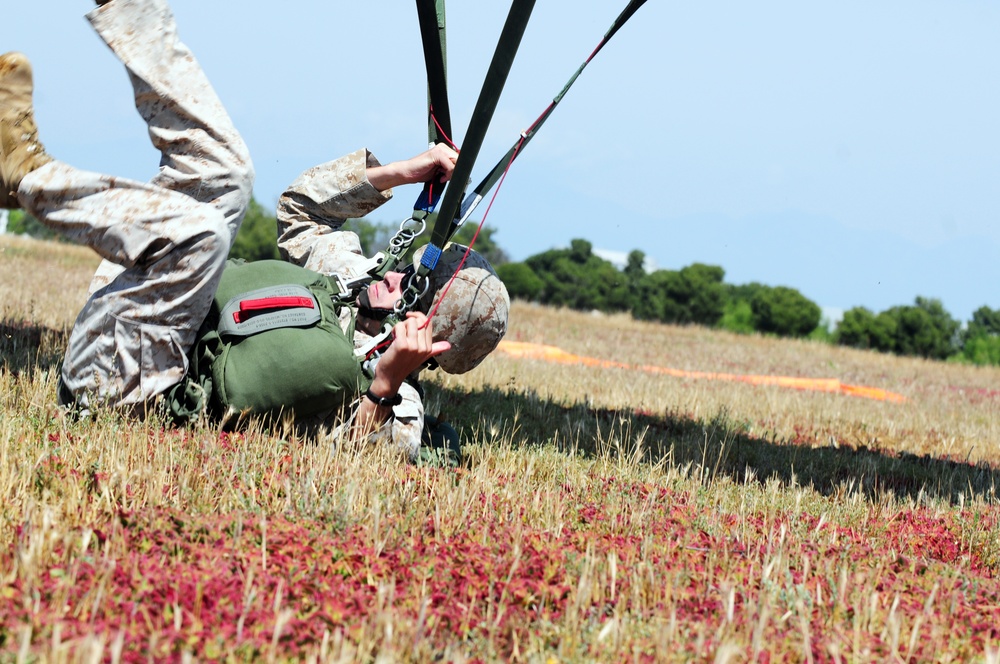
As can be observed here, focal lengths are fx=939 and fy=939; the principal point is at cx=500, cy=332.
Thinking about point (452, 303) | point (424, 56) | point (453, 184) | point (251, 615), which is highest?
point (424, 56)

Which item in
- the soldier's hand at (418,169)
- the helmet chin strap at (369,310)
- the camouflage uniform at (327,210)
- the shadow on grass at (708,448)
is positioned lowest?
the shadow on grass at (708,448)

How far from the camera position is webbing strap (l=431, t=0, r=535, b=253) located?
13.6ft

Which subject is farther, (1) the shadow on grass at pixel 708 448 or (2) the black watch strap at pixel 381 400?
(1) the shadow on grass at pixel 708 448

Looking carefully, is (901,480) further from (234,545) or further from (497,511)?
(234,545)

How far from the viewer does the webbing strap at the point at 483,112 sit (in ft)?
13.6

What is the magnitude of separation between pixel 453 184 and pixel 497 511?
5.29 ft

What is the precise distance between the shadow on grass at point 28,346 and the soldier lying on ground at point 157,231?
1.16m

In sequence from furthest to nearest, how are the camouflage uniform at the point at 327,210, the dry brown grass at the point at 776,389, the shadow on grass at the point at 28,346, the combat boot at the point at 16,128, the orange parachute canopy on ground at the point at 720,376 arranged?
1. the orange parachute canopy on ground at the point at 720,376
2. the dry brown grass at the point at 776,389
3. the shadow on grass at the point at 28,346
4. the camouflage uniform at the point at 327,210
5. the combat boot at the point at 16,128

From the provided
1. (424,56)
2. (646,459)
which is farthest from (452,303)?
(646,459)

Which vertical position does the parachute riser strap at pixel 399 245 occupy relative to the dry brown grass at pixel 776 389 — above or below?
above

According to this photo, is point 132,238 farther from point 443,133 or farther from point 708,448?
point 708,448

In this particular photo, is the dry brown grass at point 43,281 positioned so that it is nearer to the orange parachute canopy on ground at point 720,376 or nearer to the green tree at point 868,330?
the orange parachute canopy on ground at point 720,376

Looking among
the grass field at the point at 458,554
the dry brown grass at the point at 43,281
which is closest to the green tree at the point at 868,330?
the dry brown grass at the point at 43,281

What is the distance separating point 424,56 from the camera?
196 inches
